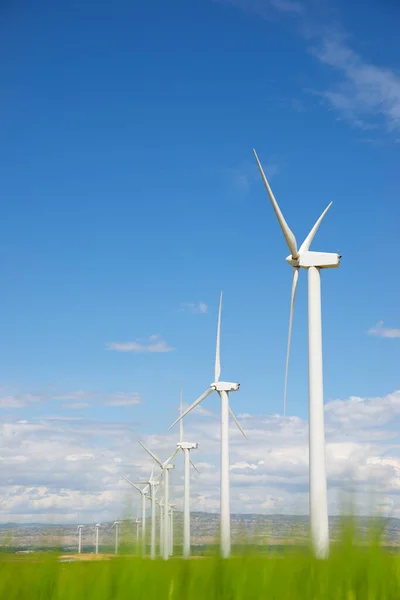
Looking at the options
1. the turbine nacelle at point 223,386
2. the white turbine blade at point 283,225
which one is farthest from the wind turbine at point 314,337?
the turbine nacelle at point 223,386

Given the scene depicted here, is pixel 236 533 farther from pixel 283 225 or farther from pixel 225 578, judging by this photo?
pixel 283 225

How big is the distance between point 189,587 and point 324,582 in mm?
1137

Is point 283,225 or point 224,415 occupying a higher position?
point 283,225

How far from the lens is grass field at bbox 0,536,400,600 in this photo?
5965mm

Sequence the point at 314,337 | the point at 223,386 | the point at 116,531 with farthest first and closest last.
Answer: the point at 223,386, the point at 314,337, the point at 116,531

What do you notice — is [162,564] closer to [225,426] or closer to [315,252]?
[315,252]

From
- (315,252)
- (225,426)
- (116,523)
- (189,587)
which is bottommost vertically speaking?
(189,587)

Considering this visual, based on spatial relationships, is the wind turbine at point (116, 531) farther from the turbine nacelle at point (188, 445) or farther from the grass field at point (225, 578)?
the turbine nacelle at point (188, 445)

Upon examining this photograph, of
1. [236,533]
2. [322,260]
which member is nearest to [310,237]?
[322,260]

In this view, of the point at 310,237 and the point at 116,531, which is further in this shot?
the point at 310,237

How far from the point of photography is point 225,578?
6250 millimetres

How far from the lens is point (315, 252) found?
36000 millimetres

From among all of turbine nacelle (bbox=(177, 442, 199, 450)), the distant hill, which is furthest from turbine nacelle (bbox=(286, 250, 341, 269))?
turbine nacelle (bbox=(177, 442, 199, 450))

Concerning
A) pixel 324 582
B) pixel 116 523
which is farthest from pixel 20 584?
pixel 324 582
